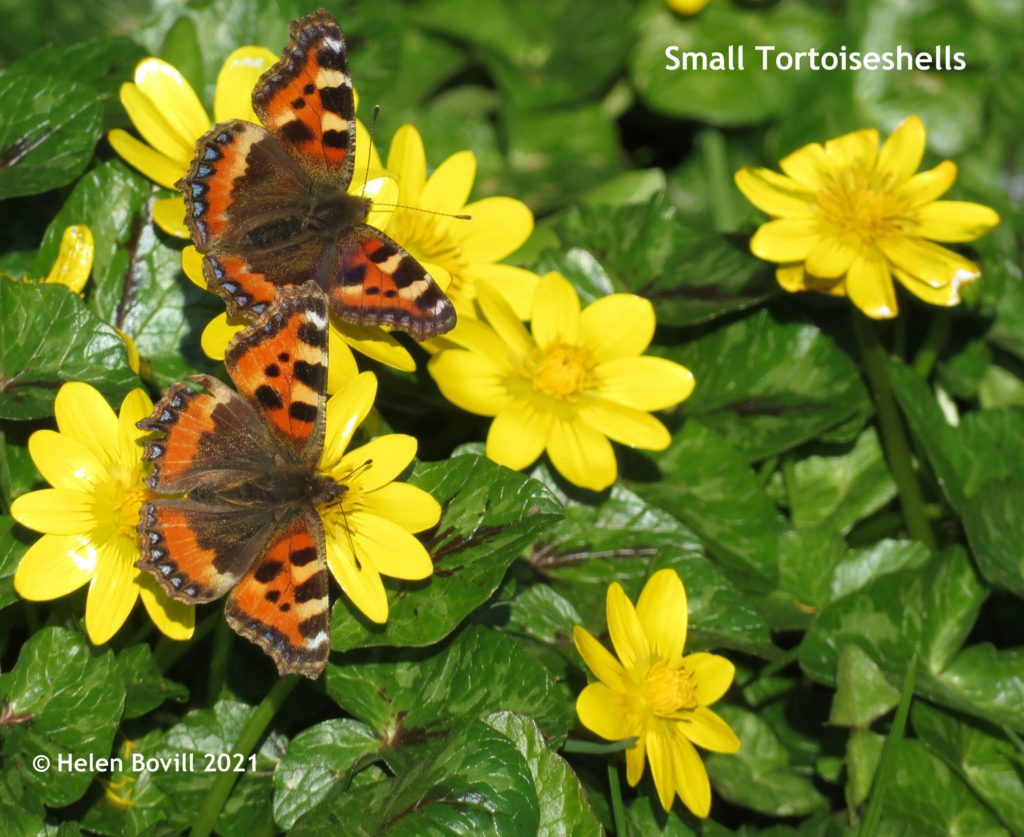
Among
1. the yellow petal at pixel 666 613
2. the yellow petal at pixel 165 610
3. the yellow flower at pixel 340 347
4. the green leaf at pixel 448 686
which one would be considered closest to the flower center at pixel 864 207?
the yellow petal at pixel 666 613

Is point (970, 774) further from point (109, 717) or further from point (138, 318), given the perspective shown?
point (138, 318)

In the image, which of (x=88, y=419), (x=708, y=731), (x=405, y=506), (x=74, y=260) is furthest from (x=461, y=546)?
(x=74, y=260)

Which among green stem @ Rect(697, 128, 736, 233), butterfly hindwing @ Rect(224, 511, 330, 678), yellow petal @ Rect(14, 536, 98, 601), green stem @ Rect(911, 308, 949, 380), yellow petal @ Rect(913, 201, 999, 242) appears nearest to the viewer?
butterfly hindwing @ Rect(224, 511, 330, 678)

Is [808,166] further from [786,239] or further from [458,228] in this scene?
[458,228]

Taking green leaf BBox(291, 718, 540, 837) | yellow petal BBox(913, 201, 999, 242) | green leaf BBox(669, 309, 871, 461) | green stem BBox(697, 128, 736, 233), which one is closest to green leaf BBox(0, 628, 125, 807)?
green leaf BBox(291, 718, 540, 837)

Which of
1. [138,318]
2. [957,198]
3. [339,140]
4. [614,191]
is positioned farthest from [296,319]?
[957,198]

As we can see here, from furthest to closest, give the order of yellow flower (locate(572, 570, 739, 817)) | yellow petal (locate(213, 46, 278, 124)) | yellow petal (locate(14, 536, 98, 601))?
yellow petal (locate(213, 46, 278, 124)) < yellow flower (locate(572, 570, 739, 817)) < yellow petal (locate(14, 536, 98, 601))

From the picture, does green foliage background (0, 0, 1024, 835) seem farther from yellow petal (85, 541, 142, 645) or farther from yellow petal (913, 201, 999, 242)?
yellow petal (913, 201, 999, 242)
